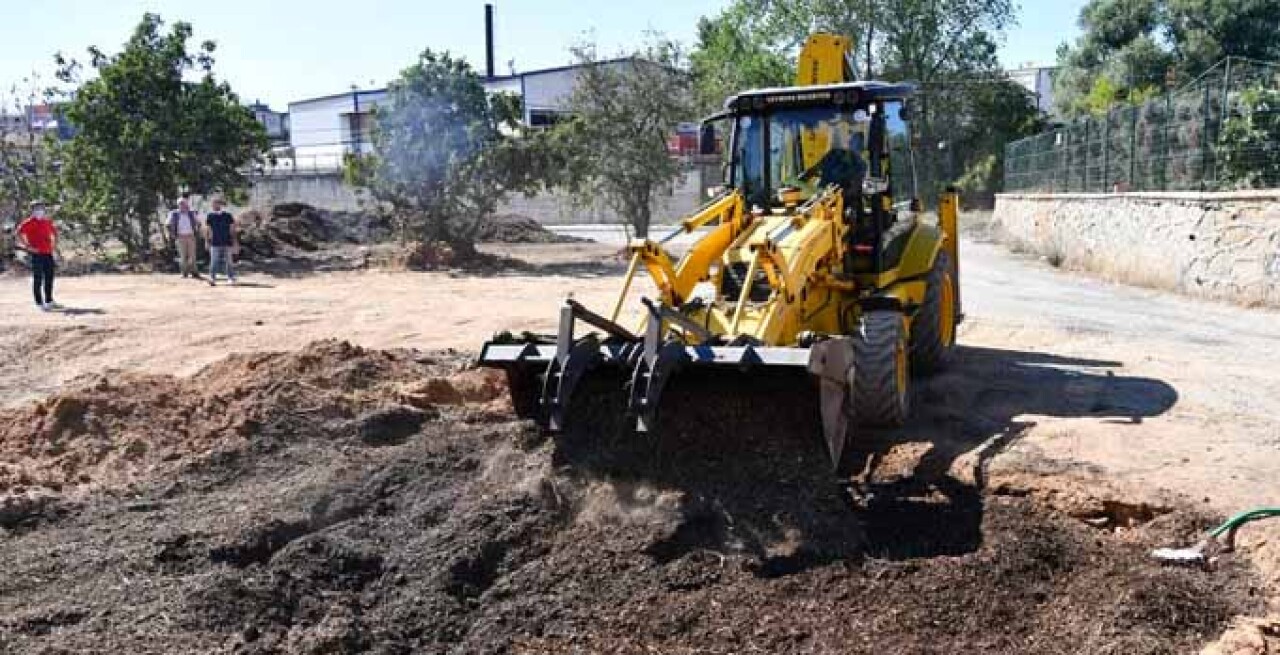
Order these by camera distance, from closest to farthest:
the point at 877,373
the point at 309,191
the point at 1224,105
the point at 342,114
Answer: the point at 877,373, the point at 1224,105, the point at 309,191, the point at 342,114

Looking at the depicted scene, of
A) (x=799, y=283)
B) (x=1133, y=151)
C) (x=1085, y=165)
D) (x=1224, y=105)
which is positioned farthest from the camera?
(x=1085, y=165)

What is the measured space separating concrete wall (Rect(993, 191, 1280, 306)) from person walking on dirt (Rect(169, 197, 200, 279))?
16.2 meters

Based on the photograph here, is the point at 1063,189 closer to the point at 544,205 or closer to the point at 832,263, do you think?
the point at 832,263

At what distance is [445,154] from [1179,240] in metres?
13.4

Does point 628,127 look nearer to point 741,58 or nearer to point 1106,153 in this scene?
point 1106,153

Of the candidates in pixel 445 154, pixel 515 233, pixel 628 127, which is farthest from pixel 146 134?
pixel 515 233

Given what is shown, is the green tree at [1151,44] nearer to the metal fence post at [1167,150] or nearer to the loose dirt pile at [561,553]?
the metal fence post at [1167,150]

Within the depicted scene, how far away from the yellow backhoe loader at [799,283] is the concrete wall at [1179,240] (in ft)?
19.6

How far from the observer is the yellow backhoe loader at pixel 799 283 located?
20.5ft

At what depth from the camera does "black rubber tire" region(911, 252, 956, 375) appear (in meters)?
9.26

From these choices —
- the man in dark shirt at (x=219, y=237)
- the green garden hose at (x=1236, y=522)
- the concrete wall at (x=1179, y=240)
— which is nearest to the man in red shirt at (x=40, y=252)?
the man in dark shirt at (x=219, y=237)

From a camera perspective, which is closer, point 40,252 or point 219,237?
point 40,252

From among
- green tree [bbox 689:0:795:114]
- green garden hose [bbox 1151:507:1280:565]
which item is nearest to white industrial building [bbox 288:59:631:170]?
green tree [bbox 689:0:795:114]

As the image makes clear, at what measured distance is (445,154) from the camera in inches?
885
